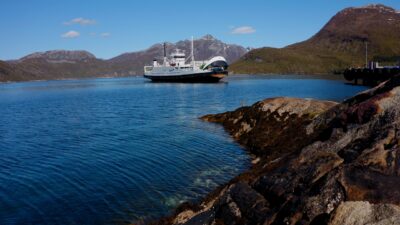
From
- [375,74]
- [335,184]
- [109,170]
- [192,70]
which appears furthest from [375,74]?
[335,184]

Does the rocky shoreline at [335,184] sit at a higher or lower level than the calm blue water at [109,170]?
higher

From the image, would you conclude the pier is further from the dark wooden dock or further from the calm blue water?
the calm blue water

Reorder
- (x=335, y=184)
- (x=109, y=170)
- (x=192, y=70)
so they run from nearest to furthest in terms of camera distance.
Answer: (x=335, y=184) → (x=109, y=170) → (x=192, y=70)

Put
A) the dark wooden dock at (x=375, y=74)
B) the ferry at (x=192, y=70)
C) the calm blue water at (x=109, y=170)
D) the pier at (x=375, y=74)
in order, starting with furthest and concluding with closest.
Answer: the ferry at (x=192, y=70) < the pier at (x=375, y=74) < the dark wooden dock at (x=375, y=74) < the calm blue water at (x=109, y=170)

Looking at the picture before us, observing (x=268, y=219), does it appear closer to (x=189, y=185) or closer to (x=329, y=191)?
(x=329, y=191)

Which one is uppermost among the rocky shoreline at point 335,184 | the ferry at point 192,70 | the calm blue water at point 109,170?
the ferry at point 192,70

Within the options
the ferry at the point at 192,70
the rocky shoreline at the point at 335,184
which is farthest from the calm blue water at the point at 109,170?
the ferry at the point at 192,70

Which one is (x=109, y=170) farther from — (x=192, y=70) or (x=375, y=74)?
(x=192, y=70)

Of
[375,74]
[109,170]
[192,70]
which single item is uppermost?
[192,70]

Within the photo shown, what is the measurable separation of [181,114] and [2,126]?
21637 millimetres

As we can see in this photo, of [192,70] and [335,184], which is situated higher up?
[192,70]

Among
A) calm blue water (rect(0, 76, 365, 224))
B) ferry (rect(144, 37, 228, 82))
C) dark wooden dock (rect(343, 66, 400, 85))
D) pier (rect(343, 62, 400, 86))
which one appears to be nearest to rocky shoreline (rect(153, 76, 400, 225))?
calm blue water (rect(0, 76, 365, 224))

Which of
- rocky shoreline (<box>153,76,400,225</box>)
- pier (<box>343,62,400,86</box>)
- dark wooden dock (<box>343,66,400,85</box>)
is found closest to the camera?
rocky shoreline (<box>153,76,400,225</box>)

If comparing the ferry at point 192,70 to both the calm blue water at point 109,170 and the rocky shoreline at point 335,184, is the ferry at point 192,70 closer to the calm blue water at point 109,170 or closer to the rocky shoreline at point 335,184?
the calm blue water at point 109,170
